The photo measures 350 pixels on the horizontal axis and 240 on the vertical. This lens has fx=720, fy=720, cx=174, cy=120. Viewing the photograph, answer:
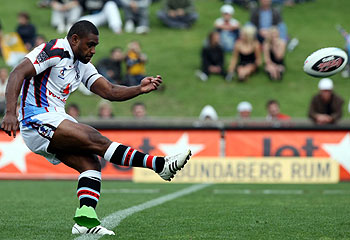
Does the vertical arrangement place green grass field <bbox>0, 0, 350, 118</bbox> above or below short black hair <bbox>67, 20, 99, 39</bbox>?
above

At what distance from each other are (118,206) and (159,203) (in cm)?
73

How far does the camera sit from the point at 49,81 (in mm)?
6168

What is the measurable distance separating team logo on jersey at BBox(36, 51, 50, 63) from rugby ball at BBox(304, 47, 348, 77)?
8.85 ft

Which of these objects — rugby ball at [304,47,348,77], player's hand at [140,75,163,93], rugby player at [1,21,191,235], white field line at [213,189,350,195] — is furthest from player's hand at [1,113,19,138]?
white field line at [213,189,350,195]

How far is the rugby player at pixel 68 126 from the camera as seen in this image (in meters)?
5.94

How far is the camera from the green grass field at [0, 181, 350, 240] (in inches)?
236

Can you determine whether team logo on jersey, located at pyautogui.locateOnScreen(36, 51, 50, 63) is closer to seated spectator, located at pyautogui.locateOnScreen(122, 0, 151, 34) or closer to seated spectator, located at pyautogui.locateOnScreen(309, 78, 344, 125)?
seated spectator, located at pyautogui.locateOnScreen(309, 78, 344, 125)

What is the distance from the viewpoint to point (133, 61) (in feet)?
63.0

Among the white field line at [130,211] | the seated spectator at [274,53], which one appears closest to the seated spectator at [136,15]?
the seated spectator at [274,53]

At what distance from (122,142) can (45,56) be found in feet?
28.2

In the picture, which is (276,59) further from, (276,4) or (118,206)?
(118,206)

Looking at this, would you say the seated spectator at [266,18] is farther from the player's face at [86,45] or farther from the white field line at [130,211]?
the player's face at [86,45]

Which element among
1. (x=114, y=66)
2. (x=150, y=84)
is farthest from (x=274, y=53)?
(x=150, y=84)

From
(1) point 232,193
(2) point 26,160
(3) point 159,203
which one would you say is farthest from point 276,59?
(3) point 159,203
